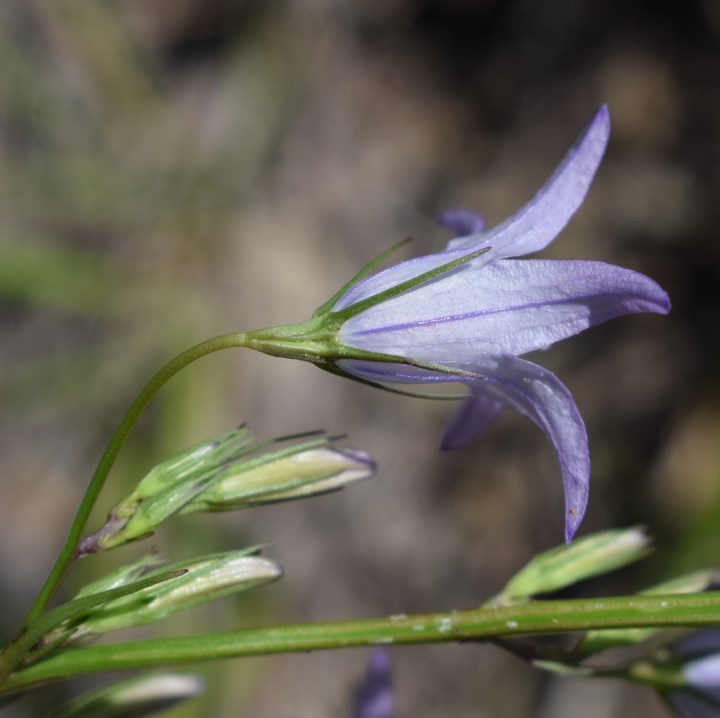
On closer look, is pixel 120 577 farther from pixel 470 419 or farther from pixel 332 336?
pixel 470 419

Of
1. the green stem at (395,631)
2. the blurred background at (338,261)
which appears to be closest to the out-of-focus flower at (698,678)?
the green stem at (395,631)

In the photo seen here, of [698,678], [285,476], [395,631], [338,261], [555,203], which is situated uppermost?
[338,261]

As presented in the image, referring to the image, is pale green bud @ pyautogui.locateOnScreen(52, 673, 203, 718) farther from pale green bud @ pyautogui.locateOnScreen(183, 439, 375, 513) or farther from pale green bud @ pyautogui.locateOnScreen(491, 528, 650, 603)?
pale green bud @ pyautogui.locateOnScreen(491, 528, 650, 603)

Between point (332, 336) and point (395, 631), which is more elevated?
point (332, 336)

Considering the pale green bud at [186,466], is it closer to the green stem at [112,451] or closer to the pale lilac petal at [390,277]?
the green stem at [112,451]

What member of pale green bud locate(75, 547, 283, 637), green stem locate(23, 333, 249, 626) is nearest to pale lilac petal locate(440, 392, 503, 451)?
pale green bud locate(75, 547, 283, 637)

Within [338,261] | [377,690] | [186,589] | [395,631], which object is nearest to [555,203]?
[395,631]

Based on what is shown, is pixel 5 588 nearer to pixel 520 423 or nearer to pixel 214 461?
pixel 520 423
